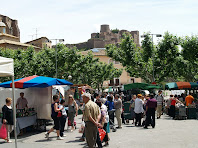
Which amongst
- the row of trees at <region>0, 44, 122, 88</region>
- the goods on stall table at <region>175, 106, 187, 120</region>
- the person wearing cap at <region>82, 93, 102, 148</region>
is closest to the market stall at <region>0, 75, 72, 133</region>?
the person wearing cap at <region>82, 93, 102, 148</region>

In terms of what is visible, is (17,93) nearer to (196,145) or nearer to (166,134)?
(166,134)

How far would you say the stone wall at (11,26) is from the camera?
7750 centimetres

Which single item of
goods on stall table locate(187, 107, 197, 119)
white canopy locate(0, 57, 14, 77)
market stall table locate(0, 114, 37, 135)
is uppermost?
white canopy locate(0, 57, 14, 77)

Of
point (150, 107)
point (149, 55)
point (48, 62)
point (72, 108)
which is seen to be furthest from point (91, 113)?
point (48, 62)

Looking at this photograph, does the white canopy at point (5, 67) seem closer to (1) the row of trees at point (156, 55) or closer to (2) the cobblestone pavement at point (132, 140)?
(2) the cobblestone pavement at point (132, 140)

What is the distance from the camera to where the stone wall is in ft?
254

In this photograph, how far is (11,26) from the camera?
80.9 m

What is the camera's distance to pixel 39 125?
1414cm

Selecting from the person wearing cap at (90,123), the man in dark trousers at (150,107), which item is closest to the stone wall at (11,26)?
the man in dark trousers at (150,107)

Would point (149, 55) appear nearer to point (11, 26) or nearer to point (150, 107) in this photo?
point (150, 107)

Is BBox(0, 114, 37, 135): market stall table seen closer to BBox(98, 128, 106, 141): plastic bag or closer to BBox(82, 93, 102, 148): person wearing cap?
BBox(98, 128, 106, 141): plastic bag

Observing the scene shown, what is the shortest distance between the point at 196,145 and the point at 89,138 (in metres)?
3.91

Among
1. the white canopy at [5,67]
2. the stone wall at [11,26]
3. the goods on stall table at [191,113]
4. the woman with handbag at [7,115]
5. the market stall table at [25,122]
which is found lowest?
the goods on stall table at [191,113]

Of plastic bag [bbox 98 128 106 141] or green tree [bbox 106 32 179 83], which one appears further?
green tree [bbox 106 32 179 83]
